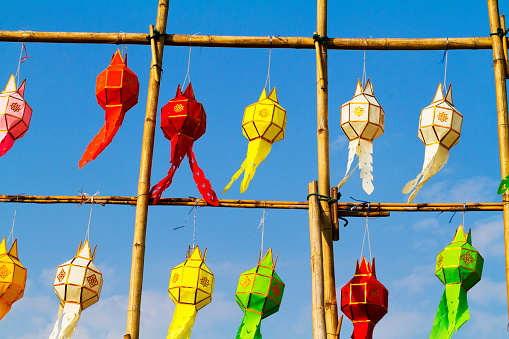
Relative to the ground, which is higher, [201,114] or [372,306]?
[201,114]

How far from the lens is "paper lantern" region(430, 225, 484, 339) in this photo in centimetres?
662

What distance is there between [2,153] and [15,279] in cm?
116

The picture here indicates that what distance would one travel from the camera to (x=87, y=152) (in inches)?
278

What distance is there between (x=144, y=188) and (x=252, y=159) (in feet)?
3.22

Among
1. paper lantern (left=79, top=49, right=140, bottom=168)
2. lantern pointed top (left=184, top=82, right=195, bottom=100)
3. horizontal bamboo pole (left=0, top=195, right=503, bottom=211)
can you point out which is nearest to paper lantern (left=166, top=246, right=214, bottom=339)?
horizontal bamboo pole (left=0, top=195, right=503, bottom=211)

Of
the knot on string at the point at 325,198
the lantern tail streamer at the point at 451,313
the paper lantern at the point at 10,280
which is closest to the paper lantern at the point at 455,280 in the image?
the lantern tail streamer at the point at 451,313

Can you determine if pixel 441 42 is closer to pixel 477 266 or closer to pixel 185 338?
pixel 477 266

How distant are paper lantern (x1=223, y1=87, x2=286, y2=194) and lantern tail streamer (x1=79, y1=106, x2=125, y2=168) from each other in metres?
1.13

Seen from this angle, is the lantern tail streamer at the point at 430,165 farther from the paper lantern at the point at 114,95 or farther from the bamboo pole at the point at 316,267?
the paper lantern at the point at 114,95

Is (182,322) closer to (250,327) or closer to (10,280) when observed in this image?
(250,327)

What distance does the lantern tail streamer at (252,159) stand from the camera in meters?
6.94

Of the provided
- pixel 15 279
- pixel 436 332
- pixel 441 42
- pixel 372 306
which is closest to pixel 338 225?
pixel 372 306

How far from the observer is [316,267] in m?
6.18

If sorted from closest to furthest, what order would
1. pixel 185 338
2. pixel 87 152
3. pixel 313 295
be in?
pixel 313 295, pixel 185 338, pixel 87 152
